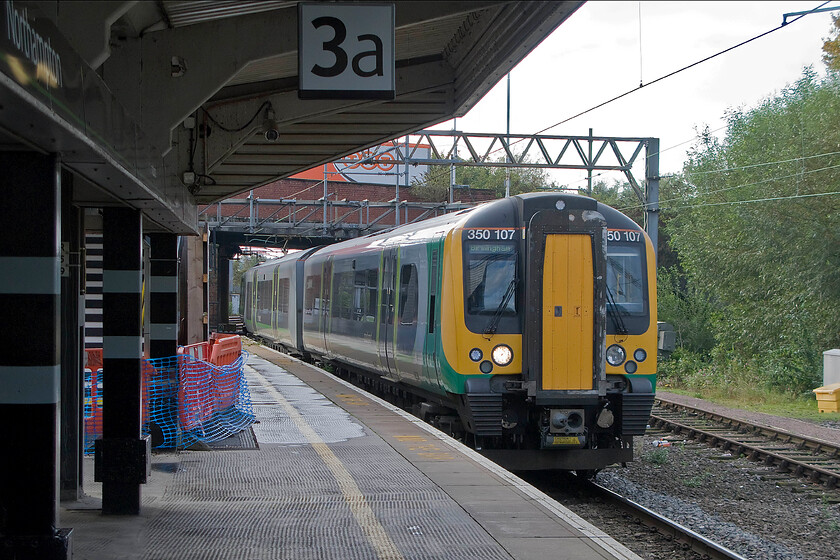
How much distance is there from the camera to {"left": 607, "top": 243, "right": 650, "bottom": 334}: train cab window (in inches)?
410

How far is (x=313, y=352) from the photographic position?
2239cm

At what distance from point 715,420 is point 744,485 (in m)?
5.03

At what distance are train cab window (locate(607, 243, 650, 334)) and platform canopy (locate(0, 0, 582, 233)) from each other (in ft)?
8.91

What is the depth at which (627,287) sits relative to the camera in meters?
10.6

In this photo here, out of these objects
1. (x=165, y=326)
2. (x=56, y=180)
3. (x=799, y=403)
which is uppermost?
(x=56, y=180)

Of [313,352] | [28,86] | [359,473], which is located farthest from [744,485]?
[313,352]

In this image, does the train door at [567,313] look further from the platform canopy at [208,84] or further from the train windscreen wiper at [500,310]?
the platform canopy at [208,84]

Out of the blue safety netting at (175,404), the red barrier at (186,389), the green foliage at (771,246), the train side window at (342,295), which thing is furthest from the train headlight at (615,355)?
the green foliage at (771,246)

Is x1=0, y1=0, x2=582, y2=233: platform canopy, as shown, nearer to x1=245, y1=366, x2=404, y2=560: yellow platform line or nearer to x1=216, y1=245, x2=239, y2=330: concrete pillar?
x1=245, y1=366, x2=404, y2=560: yellow platform line

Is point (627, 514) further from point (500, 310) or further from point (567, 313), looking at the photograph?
point (500, 310)

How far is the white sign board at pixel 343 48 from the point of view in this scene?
5711 mm

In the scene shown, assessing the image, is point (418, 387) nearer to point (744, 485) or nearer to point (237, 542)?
point (744, 485)

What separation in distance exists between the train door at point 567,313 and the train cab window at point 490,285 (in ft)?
1.30

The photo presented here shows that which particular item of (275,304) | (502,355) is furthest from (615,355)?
(275,304)
